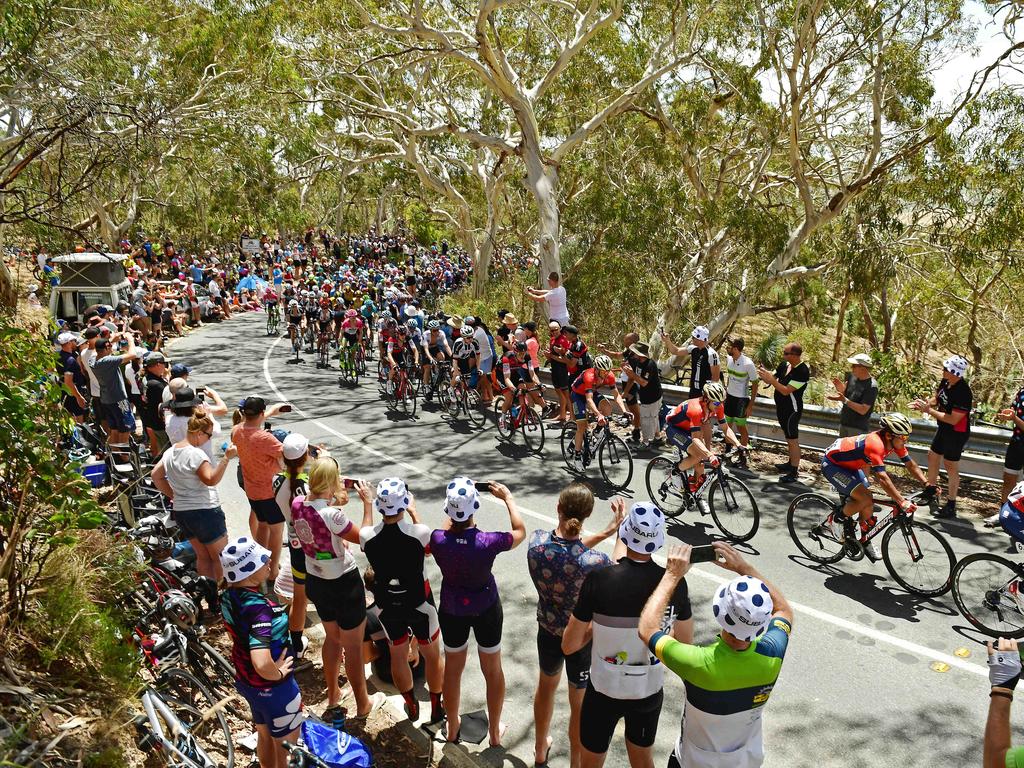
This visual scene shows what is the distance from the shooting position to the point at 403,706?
561cm

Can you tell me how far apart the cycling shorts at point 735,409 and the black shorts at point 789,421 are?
0.56 m

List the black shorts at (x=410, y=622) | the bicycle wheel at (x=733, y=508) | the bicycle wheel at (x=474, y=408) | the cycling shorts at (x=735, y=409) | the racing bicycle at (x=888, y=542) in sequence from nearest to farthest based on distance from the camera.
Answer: the black shorts at (x=410, y=622), the racing bicycle at (x=888, y=542), the bicycle wheel at (x=733, y=508), the cycling shorts at (x=735, y=409), the bicycle wheel at (x=474, y=408)

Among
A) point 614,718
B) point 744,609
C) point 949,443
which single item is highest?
point 744,609

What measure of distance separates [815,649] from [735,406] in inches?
196

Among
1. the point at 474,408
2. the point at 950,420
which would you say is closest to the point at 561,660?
the point at 950,420

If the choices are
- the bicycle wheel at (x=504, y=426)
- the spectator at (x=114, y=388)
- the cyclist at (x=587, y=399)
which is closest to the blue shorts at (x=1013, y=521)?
the cyclist at (x=587, y=399)

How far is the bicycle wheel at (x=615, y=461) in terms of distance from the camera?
32.7ft

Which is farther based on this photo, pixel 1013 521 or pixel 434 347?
pixel 434 347

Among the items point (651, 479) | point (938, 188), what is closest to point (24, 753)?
point (651, 479)

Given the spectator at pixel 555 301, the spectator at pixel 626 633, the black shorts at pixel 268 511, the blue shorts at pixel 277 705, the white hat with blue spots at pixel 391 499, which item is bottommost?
the blue shorts at pixel 277 705

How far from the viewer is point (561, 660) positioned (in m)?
4.83

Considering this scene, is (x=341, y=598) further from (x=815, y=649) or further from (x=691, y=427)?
(x=691, y=427)

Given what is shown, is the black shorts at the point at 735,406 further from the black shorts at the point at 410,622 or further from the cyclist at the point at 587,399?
the black shorts at the point at 410,622

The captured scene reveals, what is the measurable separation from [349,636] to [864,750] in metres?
3.63
